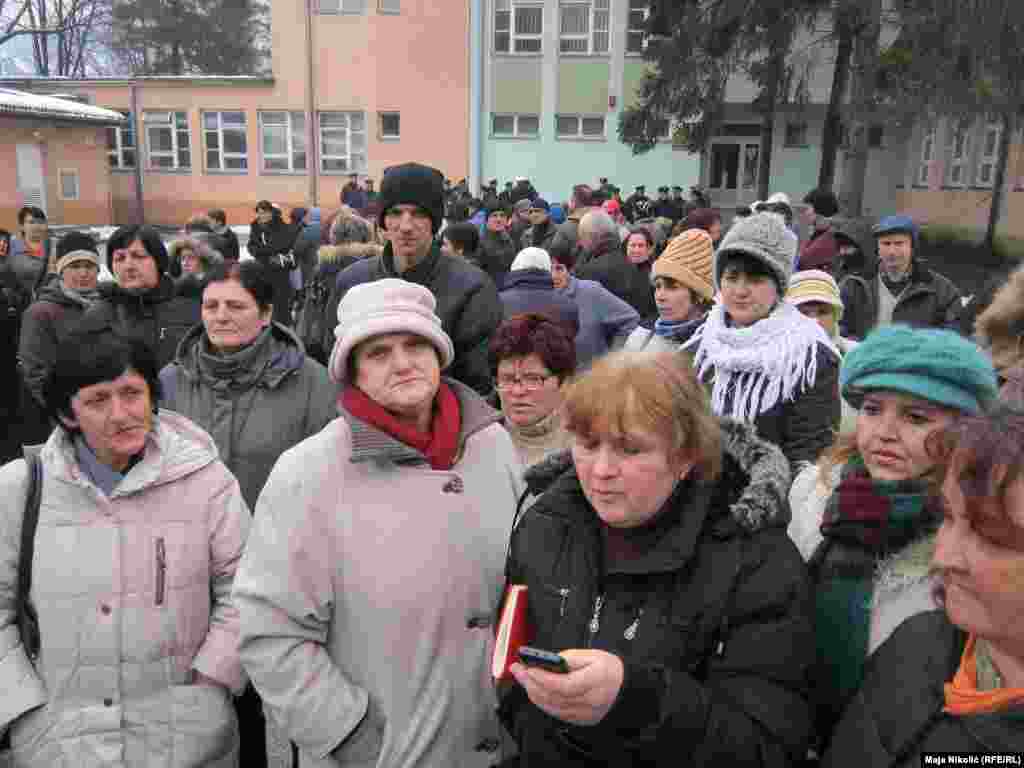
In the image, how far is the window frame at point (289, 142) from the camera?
26.6m

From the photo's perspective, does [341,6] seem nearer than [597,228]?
No

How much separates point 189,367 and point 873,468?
2.47 m

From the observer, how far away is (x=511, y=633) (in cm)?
154

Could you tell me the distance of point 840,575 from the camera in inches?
67.4

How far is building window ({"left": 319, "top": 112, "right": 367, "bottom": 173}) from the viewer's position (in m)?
26.3

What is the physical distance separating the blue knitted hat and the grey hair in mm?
4539

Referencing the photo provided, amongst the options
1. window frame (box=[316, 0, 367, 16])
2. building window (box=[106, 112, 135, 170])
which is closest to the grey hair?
window frame (box=[316, 0, 367, 16])

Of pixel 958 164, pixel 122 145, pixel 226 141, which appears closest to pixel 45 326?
pixel 958 164

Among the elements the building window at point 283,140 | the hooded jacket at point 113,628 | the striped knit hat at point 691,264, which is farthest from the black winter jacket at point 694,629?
the building window at point 283,140

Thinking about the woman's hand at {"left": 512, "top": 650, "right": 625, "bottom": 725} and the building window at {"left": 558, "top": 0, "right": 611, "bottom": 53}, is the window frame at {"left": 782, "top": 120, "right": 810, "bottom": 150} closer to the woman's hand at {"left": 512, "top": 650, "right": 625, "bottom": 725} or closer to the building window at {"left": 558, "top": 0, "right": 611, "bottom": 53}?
the building window at {"left": 558, "top": 0, "right": 611, "bottom": 53}

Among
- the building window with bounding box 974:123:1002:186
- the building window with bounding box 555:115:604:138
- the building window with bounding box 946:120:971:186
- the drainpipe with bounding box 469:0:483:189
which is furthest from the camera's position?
the building window with bounding box 555:115:604:138

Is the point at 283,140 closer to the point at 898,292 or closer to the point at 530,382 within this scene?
the point at 898,292

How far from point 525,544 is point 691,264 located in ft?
7.95

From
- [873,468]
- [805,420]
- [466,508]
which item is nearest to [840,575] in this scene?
[873,468]
